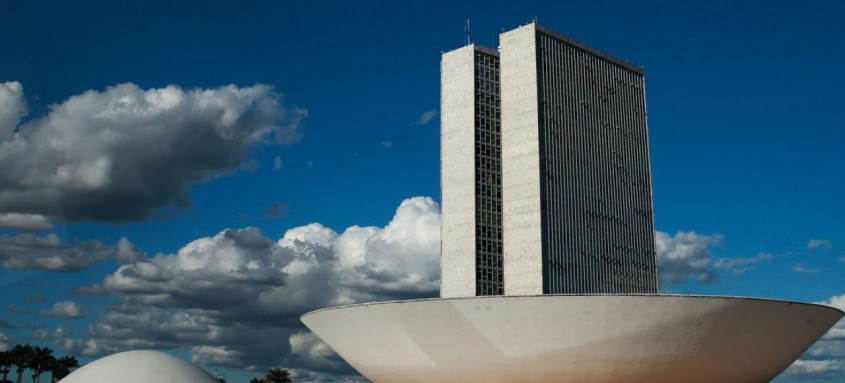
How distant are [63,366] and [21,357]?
8562mm

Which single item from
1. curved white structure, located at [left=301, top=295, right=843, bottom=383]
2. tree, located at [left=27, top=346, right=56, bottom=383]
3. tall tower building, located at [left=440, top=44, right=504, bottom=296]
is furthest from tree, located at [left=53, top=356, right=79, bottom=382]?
curved white structure, located at [left=301, top=295, right=843, bottom=383]

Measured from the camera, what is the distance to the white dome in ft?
117

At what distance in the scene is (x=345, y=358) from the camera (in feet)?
185

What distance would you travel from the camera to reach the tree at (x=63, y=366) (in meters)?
134

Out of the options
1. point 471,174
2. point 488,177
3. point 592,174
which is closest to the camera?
point 471,174

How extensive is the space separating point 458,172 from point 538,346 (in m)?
61.8

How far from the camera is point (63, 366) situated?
13638 cm

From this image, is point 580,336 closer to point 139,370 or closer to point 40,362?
point 139,370

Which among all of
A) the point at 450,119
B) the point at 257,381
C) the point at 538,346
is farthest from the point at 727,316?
the point at 257,381

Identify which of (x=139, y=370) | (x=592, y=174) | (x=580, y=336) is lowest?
(x=139, y=370)

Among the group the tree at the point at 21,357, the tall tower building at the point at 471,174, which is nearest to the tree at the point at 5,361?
the tree at the point at 21,357

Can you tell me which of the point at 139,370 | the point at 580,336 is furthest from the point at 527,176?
the point at 139,370

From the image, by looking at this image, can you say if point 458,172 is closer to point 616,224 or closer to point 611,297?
point 616,224

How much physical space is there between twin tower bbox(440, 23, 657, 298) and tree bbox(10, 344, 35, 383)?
216ft
